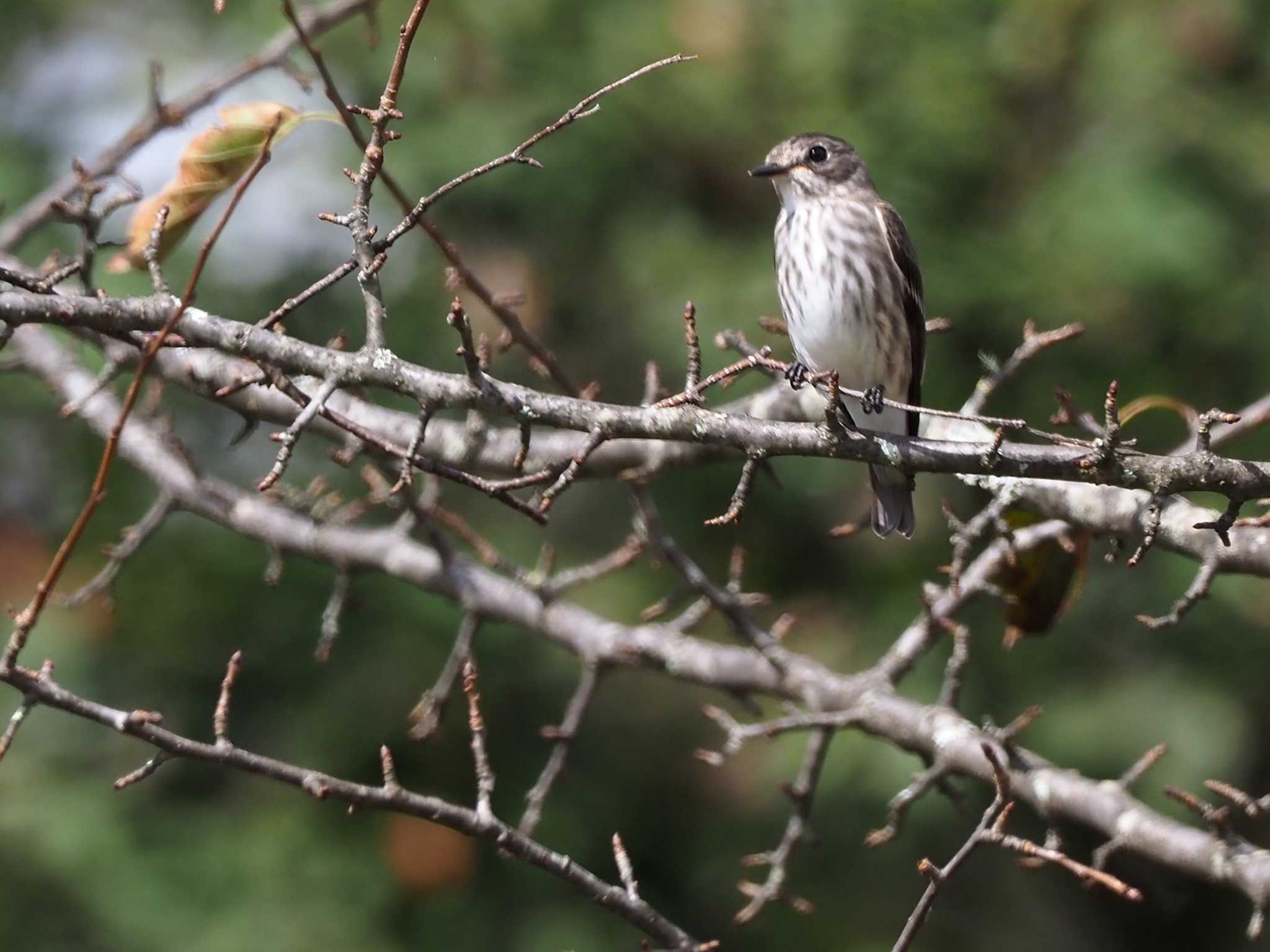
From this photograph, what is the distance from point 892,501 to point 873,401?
962 millimetres

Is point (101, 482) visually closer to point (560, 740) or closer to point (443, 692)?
point (560, 740)

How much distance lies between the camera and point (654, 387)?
10.3 feet

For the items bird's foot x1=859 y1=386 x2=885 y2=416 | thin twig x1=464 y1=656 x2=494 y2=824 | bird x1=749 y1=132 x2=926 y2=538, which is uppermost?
bird x1=749 y1=132 x2=926 y2=538

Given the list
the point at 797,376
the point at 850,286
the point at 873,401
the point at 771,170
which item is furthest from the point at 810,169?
the point at 873,401

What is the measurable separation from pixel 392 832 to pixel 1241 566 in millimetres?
3818

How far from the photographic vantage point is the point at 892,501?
404cm

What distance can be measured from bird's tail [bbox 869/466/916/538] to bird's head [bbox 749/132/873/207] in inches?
32.5

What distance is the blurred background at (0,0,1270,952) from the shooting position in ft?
18.9

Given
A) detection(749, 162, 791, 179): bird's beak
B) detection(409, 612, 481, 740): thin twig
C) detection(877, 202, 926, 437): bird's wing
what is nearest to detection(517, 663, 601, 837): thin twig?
detection(409, 612, 481, 740): thin twig

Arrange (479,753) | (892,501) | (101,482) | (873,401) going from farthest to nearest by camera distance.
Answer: (892,501) → (873,401) → (479,753) → (101,482)

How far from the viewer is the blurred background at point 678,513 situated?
5.75m

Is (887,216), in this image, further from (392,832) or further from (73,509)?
(73,509)

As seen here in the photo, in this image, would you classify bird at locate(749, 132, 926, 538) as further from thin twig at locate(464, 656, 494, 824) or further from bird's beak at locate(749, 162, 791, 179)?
thin twig at locate(464, 656, 494, 824)

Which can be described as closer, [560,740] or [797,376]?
[797,376]
